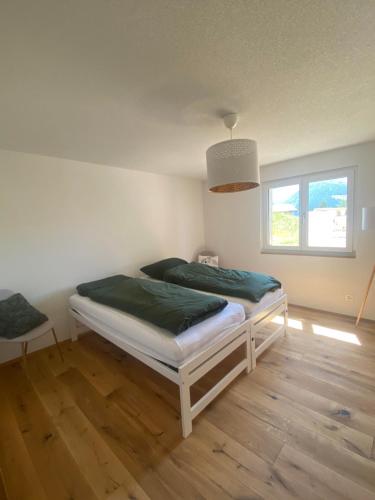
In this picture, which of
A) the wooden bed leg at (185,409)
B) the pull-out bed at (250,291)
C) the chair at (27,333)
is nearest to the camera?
the wooden bed leg at (185,409)

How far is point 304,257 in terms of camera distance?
3.28 metres

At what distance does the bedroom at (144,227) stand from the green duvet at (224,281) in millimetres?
421

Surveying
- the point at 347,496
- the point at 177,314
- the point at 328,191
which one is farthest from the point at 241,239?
the point at 347,496

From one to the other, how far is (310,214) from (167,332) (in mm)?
2755

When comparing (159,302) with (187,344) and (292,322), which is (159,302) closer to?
(187,344)

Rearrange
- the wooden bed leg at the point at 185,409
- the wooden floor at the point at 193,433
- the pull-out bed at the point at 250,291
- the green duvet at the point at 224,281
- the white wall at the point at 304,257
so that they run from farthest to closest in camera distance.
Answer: the white wall at the point at 304,257 → the green duvet at the point at 224,281 → the pull-out bed at the point at 250,291 → the wooden bed leg at the point at 185,409 → the wooden floor at the point at 193,433

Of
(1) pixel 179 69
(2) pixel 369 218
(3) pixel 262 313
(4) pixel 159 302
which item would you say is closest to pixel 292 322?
(3) pixel 262 313

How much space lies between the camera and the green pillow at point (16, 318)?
6.44 ft

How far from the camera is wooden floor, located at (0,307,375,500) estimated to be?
1192 millimetres

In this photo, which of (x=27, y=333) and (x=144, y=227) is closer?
(x=27, y=333)

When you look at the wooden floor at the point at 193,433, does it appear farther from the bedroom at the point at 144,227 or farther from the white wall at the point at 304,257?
the white wall at the point at 304,257

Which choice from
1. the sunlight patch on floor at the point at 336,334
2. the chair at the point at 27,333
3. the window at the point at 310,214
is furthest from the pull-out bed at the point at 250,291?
the chair at the point at 27,333

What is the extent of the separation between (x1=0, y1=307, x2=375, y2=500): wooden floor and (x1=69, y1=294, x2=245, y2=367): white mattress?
472 millimetres

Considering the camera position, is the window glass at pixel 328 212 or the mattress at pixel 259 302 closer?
the mattress at pixel 259 302
